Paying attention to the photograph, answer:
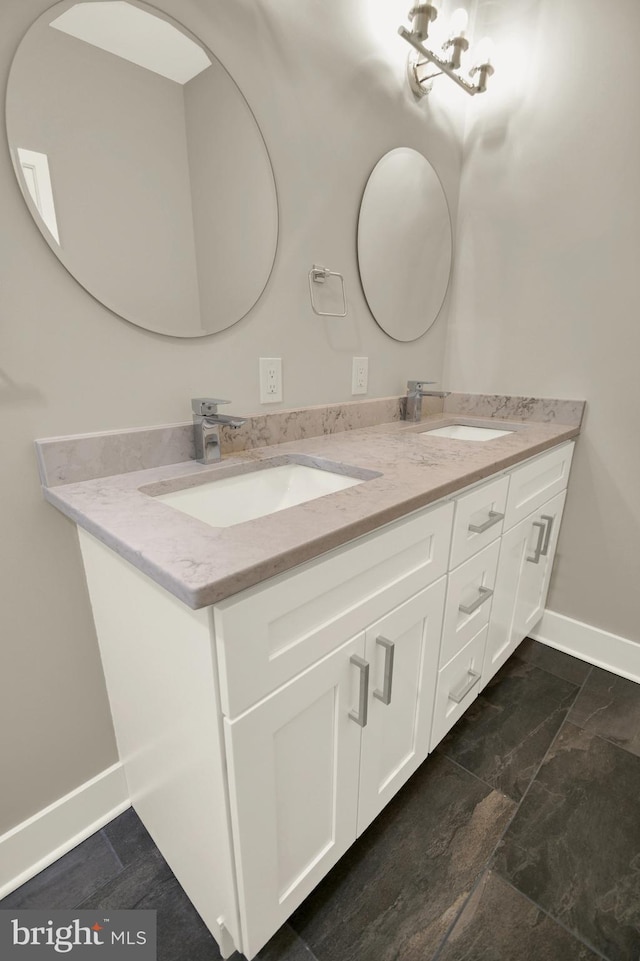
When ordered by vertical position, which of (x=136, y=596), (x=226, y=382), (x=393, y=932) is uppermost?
(x=226, y=382)

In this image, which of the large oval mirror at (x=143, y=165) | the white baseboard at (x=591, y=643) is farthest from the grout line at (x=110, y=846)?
the white baseboard at (x=591, y=643)

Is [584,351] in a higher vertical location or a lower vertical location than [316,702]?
higher

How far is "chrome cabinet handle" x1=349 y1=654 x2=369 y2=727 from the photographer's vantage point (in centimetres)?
76

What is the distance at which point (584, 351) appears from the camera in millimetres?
1492

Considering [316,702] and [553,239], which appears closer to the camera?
[316,702]

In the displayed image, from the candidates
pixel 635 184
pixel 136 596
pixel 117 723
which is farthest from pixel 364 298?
pixel 117 723

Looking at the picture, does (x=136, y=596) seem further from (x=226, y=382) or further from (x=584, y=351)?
(x=584, y=351)

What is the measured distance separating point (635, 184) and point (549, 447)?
82 centimetres

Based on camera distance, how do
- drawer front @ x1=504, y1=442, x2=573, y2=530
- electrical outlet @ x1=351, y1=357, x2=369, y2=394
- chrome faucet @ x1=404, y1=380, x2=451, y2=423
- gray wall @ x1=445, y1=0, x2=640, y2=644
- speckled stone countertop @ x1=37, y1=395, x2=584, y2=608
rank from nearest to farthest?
1. speckled stone countertop @ x1=37, y1=395, x2=584, y2=608
2. drawer front @ x1=504, y1=442, x2=573, y2=530
3. gray wall @ x1=445, y1=0, x2=640, y2=644
4. electrical outlet @ x1=351, y1=357, x2=369, y2=394
5. chrome faucet @ x1=404, y1=380, x2=451, y2=423

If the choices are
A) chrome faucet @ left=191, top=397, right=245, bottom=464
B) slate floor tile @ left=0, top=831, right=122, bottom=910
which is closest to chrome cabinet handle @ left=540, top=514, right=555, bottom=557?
chrome faucet @ left=191, top=397, right=245, bottom=464

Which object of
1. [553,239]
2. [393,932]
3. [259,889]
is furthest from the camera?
[553,239]

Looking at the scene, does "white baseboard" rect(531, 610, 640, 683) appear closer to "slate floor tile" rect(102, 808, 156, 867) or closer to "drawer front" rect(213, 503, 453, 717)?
"drawer front" rect(213, 503, 453, 717)

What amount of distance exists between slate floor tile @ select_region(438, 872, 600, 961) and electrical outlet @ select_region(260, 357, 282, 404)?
1247 millimetres
